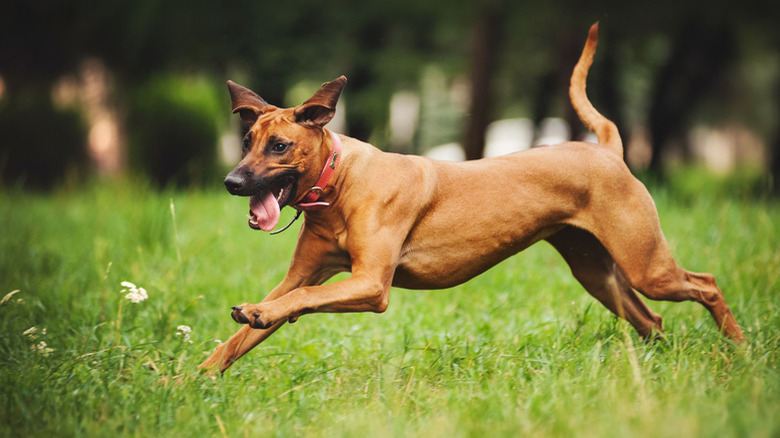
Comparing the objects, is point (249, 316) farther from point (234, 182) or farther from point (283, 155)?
point (283, 155)

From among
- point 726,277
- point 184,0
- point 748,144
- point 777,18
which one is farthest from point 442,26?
point 748,144

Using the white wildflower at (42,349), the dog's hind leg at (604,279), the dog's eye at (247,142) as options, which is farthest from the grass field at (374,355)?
the dog's eye at (247,142)

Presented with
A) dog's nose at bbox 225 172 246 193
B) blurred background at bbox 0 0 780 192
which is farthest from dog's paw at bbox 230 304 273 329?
blurred background at bbox 0 0 780 192

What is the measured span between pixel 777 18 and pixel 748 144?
74.0ft

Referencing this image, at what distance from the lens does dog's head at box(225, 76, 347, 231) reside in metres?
3.72

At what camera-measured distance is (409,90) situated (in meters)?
19.9

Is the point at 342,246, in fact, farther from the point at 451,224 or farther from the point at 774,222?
the point at 774,222

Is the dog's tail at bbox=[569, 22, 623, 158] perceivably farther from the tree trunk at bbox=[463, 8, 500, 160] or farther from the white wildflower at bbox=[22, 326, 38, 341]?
the tree trunk at bbox=[463, 8, 500, 160]

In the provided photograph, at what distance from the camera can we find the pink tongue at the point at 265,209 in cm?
373

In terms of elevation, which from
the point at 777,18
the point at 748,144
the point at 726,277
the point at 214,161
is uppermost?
the point at 777,18

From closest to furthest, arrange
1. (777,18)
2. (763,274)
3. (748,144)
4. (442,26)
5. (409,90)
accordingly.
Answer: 1. (763,274)
2. (777,18)
3. (442,26)
4. (409,90)
5. (748,144)

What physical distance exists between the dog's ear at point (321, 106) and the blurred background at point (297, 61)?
9168mm

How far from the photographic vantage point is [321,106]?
3881 mm

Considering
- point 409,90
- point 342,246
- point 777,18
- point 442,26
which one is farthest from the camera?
point 409,90
